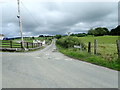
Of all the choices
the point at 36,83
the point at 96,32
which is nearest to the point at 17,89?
the point at 36,83

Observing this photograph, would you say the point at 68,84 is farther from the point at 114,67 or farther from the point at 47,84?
the point at 114,67

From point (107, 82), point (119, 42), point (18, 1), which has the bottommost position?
point (107, 82)

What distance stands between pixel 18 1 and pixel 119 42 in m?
15.8

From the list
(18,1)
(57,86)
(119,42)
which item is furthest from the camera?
(18,1)

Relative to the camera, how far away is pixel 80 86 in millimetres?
3309

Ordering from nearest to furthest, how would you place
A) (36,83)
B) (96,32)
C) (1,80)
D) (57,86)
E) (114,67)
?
(57,86), (36,83), (1,80), (114,67), (96,32)

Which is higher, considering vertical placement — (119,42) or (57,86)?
(119,42)

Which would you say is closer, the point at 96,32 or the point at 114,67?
the point at 114,67

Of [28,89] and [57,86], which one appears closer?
[28,89]

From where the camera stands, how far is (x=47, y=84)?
11.3 ft

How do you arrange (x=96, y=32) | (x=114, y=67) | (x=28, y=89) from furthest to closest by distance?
(x=96, y=32), (x=114, y=67), (x=28, y=89)

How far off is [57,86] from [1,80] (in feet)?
7.53

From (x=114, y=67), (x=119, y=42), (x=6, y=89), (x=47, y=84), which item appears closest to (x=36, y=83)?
(x=47, y=84)

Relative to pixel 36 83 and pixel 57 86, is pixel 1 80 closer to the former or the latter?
pixel 36 83
